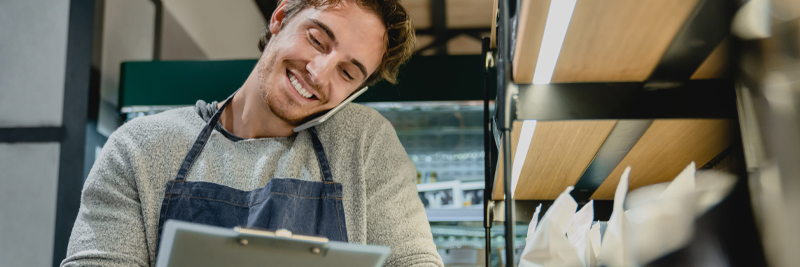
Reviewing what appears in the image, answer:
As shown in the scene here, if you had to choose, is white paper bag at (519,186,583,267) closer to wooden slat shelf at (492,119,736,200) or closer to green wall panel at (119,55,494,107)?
wooden slat shelf at (492,119,736,200)

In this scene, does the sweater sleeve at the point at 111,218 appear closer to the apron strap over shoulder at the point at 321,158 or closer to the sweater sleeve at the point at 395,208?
the apron strap over shoulder at the point at 321,158

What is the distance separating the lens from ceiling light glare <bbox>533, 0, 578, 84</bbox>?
1.56ft

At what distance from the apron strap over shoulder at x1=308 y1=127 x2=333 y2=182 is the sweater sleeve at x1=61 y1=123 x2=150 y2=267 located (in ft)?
1.48

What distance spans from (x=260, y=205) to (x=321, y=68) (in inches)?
15.0

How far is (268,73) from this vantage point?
1448 millimetres

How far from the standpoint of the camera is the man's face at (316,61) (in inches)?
55.4

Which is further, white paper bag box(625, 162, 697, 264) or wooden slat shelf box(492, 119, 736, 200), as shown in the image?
wooden slat shelf box(492, 119, 736, 200)

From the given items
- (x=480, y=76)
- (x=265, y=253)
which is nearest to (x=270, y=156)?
(x=265, y=253)

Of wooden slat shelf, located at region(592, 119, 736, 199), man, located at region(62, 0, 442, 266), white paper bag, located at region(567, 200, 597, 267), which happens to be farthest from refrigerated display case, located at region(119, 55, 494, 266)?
white paper bag, located at region(567, 200, 597, 267)

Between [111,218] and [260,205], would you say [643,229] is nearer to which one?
[260,205]

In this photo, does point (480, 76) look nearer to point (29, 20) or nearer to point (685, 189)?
point (685, 189)

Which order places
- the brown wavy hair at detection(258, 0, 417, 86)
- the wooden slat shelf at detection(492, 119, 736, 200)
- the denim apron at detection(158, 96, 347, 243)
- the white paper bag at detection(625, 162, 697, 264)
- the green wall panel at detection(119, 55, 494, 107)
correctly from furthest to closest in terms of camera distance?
1. the green wall panel at detection(119, 55, 494, 107)
2. the brown wavy hair at detection(258, 0, 417, 86)
3. the denim apron at detection(158, 96, 347, 243)
4. the wooden slat shelf at detection(492, 119, 736, 200)
5. the white paper bag at detection(625, 162, 697, 264)

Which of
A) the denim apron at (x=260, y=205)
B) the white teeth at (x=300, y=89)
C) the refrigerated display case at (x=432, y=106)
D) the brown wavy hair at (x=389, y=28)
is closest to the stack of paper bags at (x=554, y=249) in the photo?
the denim apron at (x=260, y=205)

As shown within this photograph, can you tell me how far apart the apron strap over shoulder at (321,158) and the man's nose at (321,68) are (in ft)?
0.52
